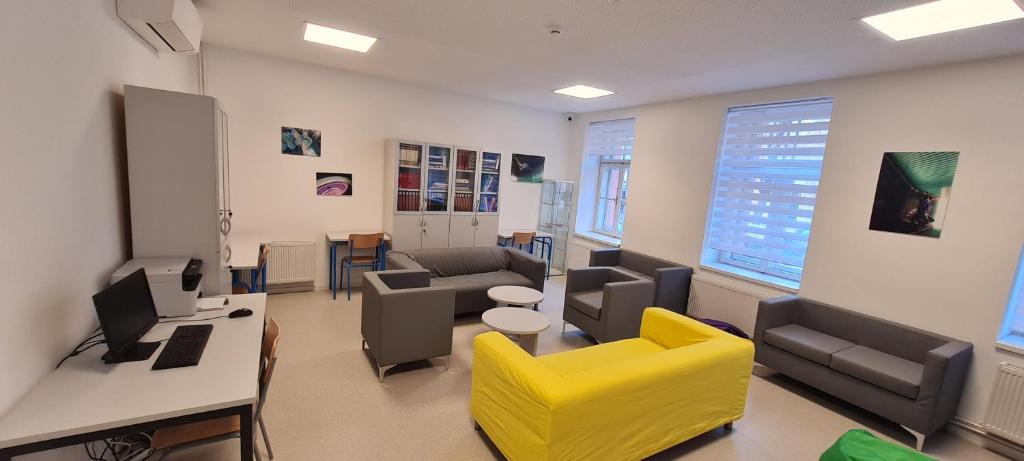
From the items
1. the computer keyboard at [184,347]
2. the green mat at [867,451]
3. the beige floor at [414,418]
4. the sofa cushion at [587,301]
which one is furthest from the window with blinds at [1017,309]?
the computer keyboard at [184,347]

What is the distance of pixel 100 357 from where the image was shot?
1.83 m

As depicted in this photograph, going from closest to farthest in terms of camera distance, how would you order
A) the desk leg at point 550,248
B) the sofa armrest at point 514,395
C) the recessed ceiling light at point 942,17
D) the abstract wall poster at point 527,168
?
the sofa armrest at point 514,395, the recessed ceiling light at point 942,17, the abstract wall poster at point 527,168, the desk leg at point 550,248

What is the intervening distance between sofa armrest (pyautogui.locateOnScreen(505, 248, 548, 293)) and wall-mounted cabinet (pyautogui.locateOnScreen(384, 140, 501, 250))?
878mm

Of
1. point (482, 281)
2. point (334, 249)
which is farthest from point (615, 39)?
point (334, 249)

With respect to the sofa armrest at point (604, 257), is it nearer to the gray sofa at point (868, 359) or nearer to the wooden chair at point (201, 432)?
the gray sofa at point (868, 359)

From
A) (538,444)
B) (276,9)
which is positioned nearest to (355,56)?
(276,9)

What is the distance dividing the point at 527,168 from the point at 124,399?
224 inches

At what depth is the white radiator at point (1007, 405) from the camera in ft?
8.98

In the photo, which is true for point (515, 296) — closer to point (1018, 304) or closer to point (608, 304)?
point (608, 304)

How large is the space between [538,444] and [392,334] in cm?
154

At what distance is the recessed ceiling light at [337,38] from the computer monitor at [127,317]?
2364 mm

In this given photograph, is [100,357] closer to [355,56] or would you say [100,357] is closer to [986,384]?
[355,56]

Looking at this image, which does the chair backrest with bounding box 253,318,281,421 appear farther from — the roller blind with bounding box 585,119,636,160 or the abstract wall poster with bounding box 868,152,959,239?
the roller blind with bounding box 585,119,636,160

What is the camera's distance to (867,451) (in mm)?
1788
